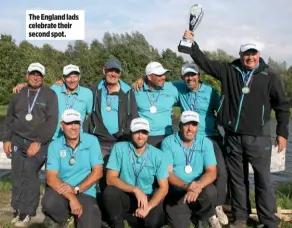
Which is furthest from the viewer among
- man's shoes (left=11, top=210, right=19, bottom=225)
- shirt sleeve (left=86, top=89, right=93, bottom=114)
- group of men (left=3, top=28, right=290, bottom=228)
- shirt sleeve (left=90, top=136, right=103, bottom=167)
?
shirt sleeve (left=86, top=89, right=93, bottom=114)

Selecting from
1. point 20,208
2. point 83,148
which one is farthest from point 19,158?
point 83,148

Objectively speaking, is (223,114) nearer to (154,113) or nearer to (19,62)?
(154,113)

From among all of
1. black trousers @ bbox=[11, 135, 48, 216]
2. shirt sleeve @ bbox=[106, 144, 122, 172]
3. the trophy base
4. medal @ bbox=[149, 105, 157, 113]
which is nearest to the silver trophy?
the trophy base

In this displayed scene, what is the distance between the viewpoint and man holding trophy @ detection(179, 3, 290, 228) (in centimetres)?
565

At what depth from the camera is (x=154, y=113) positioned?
19.9ft

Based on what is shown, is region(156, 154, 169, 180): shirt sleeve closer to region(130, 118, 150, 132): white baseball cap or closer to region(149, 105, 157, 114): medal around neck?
region(130, 118, 150, 132): white baseball cap

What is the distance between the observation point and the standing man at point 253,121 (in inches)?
223

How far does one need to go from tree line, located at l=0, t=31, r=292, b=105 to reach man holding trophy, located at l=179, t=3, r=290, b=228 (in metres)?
6.19

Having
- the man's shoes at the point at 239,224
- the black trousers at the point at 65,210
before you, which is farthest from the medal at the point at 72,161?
the man's shoes at the point at 239,224

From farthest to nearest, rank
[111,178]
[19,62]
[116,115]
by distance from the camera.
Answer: [19,62], [116,115], [111,178]

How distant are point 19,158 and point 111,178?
1.64 metres

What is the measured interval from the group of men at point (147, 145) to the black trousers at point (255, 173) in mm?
13

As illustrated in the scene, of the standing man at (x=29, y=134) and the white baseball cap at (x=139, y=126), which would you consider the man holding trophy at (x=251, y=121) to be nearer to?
the white baseball cap at (x=139, y=126)

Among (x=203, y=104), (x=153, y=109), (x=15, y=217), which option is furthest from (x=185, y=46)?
(x=15, y=217)
